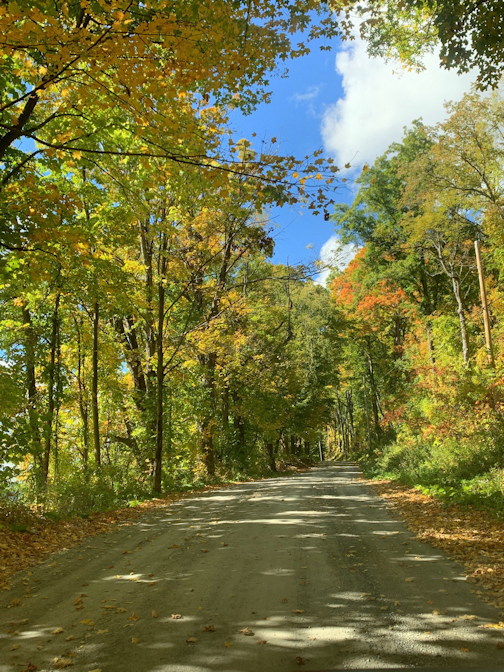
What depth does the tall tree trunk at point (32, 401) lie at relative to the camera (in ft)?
24.6

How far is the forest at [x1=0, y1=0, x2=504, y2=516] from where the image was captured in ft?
18.7

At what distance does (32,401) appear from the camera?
1193cm

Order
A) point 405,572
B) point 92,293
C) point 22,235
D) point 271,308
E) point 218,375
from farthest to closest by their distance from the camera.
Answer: point 271,308 → point 218,375 → point 92,293 → point 22,235 → point 405,572

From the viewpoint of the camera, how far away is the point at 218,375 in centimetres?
1930

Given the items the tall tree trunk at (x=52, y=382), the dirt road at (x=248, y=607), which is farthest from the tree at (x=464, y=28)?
the tall tree trunk at (x=52, y=382)

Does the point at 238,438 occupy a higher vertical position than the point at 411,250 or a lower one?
lower

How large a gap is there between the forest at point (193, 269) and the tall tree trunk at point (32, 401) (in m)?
0.05

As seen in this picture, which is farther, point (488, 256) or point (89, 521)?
point (488, 256)

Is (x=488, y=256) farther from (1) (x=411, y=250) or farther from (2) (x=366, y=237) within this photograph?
(2) (x=366, y=237)

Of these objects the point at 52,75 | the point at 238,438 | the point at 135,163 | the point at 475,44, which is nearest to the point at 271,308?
the point at 238,438

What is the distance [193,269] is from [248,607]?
13625mm

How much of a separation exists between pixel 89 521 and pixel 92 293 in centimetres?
475

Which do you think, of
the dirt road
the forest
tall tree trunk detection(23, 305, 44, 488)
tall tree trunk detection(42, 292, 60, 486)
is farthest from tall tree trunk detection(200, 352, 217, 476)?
the dirt road

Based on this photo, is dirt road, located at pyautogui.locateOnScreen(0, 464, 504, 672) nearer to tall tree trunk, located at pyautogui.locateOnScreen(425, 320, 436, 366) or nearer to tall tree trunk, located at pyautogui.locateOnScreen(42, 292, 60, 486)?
tall tree trunk, located at pyautogui.locateOnScreen(42, 292, 60, 486)
